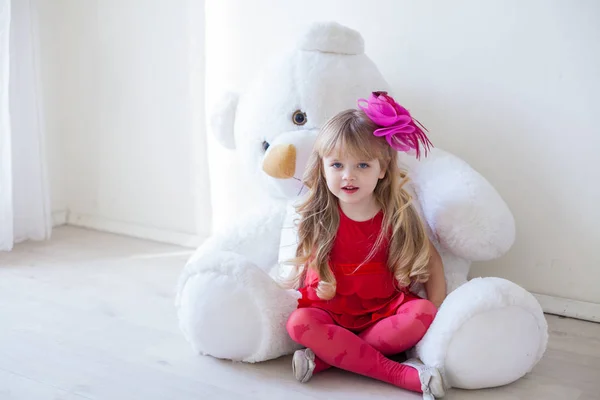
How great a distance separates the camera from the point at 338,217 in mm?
1490

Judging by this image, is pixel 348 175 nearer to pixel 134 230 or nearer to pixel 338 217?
pixel 338 217

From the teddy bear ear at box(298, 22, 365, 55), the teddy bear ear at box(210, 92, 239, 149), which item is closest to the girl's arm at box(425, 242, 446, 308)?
the teddy bear ear at box(298, 22, 365, 55)

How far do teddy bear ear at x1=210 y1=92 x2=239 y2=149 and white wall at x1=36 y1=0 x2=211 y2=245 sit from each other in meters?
0.39

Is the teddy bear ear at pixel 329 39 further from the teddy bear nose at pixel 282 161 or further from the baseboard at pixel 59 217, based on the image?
the baseboard at pixel 59 217

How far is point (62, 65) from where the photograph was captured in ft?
8.34

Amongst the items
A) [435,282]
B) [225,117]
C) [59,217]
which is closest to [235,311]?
[435,282]

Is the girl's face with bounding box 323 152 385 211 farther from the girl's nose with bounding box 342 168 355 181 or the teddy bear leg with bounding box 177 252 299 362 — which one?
the teddy bear leg with bounding box 177 252 299 362

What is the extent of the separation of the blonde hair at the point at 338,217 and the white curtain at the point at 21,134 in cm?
108

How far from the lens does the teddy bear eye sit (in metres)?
1.65

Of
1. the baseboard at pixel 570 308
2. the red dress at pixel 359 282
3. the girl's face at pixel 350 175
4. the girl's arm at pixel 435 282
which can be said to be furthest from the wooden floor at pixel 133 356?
the girl's face at pixel 350 175

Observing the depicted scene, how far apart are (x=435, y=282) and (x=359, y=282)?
166 millimetres

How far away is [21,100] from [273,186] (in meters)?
0.99

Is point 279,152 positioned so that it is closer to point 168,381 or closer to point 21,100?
point 168,381

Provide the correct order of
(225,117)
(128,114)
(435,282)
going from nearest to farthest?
(435,282)
(225,117)
(128,114)
